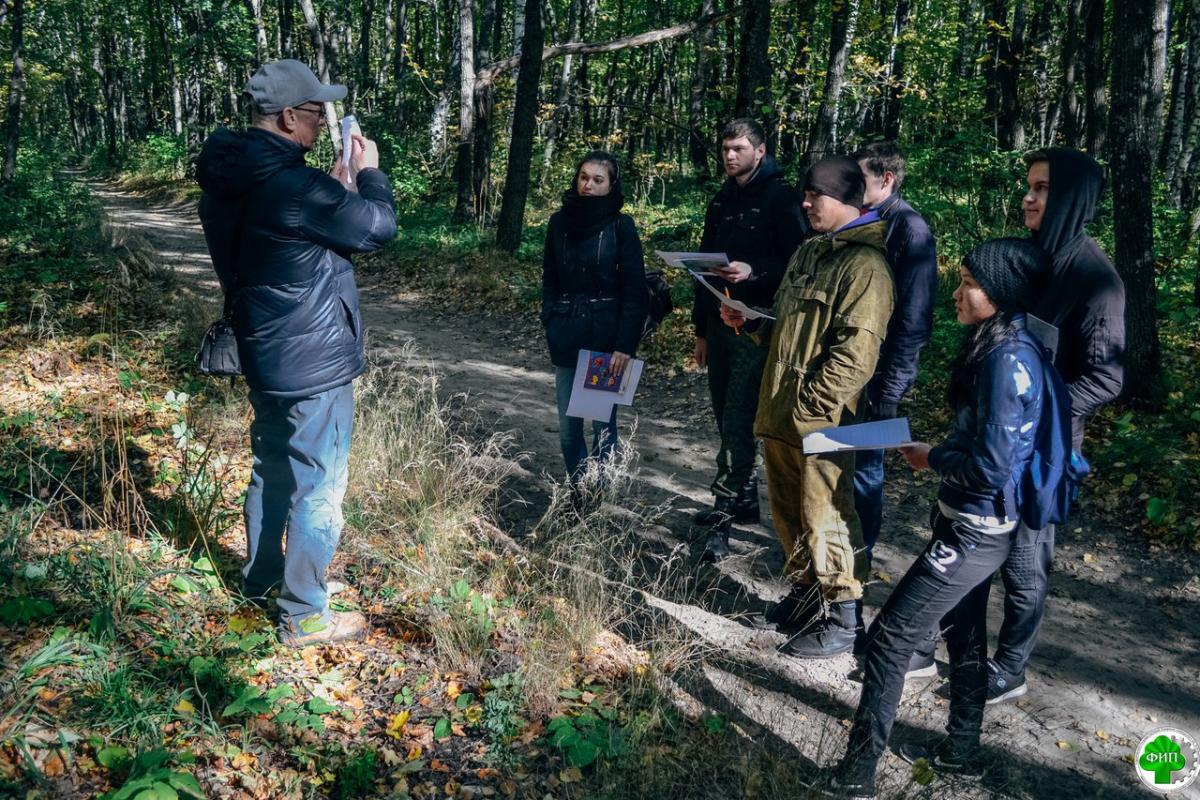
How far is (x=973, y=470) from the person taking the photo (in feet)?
8.44

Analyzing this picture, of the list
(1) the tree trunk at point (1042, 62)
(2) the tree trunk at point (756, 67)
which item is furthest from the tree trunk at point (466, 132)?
(1) the tree trunk at point (1042, 62)

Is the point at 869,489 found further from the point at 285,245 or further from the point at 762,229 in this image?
the point at 285,245

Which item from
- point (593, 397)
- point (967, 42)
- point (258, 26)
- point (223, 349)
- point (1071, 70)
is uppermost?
point (967, 42)

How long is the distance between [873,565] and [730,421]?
1218mm

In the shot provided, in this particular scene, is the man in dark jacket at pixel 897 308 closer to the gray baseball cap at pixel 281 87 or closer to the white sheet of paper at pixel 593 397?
the white sheet of paper at pixel 593 397

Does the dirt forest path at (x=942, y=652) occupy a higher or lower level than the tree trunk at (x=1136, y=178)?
lower

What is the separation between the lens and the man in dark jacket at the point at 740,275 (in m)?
4.22

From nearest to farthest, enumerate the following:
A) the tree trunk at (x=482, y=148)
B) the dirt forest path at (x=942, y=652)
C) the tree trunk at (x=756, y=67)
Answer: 1. the dirt forest path at (x=942, y=652)
2. the tree trunk at (x=756, y=67)
3. the tree trunk at (x=482, y=148)

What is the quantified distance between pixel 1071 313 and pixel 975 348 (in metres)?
0.89

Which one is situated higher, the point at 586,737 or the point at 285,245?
the point at 285,245

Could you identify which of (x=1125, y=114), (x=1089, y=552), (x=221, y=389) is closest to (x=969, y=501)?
(x=1089, y=552)

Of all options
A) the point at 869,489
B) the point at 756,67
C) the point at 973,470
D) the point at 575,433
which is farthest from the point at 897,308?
the point at 756,67

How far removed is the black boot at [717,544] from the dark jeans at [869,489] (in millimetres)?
858

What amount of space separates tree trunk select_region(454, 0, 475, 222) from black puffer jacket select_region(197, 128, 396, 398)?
38.7ft
